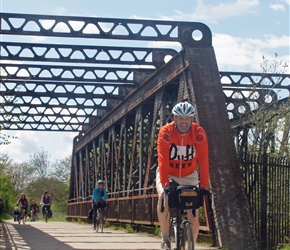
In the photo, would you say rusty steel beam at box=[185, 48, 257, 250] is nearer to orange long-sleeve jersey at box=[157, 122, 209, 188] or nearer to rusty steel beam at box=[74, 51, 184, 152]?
rusty steel beam at box=[74, 51, 184, 152]

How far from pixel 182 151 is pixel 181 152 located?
0.02 metres

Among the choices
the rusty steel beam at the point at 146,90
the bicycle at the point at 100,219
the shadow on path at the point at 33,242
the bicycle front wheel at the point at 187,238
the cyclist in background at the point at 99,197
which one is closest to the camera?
the bicycle front wheel at the point at 187,238

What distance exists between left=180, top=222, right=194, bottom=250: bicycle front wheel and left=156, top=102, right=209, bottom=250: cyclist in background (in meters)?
0.21

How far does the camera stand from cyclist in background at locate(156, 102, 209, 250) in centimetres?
782

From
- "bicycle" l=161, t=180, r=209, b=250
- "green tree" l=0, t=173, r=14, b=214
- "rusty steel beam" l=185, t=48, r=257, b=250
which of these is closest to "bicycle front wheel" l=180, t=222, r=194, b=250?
"bicycle" l=161, t=180, r=209, b=250

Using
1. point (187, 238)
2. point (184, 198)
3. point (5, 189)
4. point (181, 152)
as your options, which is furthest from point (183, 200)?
point (5, 189)

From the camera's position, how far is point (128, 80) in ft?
83.0

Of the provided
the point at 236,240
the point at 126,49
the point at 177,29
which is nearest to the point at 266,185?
the point at 236,240

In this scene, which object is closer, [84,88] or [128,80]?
[128,80]

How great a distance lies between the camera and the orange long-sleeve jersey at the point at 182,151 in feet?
25.6

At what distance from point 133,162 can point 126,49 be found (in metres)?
3.53

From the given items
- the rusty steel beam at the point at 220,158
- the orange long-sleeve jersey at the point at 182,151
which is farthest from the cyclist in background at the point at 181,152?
the rusty steel beam at the point at 220,158

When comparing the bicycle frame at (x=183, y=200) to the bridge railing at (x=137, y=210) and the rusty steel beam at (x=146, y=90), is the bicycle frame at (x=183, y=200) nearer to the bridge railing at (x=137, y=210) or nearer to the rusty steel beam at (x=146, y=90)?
the bridge railing at (x=137, y=210)

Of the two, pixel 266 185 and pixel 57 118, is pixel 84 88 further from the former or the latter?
pixel 266 185
